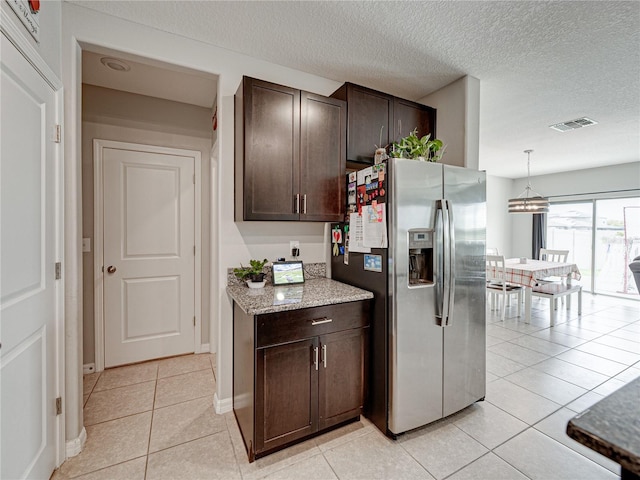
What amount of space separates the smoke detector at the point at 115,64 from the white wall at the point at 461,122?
107 inches

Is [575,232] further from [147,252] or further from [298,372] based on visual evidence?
[147,252]

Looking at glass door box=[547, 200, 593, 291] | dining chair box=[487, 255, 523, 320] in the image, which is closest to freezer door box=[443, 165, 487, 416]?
dining chair box=[487, 255, 523, 320]

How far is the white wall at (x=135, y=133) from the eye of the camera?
2.70m

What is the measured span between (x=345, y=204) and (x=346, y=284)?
63cm

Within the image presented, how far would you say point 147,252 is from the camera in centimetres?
296

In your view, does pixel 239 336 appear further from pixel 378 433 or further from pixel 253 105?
pixel 253 105

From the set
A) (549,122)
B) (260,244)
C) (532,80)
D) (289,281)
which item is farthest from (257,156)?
(549,122)

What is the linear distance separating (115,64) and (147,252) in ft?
5.36

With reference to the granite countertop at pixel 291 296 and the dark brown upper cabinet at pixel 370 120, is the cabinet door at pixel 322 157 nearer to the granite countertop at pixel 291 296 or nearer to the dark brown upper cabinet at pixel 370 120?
the dark brown upper cabinet at pixel 370 120

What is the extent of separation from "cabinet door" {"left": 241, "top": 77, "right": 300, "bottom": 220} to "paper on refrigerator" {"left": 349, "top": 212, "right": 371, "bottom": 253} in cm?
42

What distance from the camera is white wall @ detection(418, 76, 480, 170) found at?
8.41 ft

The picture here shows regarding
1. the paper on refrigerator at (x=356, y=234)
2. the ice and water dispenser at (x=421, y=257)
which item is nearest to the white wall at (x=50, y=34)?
the paper on refrigerator at (x=356, y=234)

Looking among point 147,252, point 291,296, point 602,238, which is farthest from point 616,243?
point 147,252

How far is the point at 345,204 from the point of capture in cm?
232
